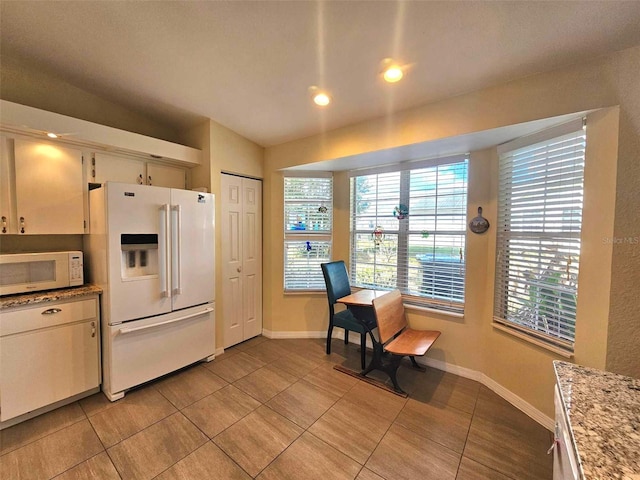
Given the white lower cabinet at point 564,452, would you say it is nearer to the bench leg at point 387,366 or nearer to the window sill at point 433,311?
the bench leg at point 387,366

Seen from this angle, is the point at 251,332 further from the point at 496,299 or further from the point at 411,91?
the point at 411,91

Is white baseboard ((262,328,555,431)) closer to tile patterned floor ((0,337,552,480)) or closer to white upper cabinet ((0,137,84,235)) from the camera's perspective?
tile patterned floor ((0,337,552,480))

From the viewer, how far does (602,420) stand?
89 cm

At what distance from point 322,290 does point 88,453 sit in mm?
2440

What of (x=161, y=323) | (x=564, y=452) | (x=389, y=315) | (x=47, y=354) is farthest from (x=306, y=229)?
(x=564, y=452)

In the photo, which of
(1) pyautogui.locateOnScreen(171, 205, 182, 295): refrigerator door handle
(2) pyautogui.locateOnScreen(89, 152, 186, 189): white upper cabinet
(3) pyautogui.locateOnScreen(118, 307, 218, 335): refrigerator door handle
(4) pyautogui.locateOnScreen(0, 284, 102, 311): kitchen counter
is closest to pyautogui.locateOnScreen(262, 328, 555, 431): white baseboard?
(3) pyautogui.locateOnScreen(118, 307, 218, 335): refrigerator door handle

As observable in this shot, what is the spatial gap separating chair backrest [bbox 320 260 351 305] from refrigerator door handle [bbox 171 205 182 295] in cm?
145

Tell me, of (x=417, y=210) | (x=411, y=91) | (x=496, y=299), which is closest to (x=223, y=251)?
(x=417, y=210)

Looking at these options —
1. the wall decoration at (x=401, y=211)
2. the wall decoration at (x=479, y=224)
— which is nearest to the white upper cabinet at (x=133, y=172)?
the wall decoration at (x=401, y=211)

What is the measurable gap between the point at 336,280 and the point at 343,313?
402mm

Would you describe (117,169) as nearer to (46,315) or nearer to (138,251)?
(138,251)

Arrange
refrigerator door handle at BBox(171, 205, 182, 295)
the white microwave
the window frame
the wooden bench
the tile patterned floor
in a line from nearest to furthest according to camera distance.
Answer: the tile patterned floor
the white microwave
the wooden bench
refrigerator door handle at BBox(171, 205, 182, 295)
the window frame

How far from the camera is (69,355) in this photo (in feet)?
6.83

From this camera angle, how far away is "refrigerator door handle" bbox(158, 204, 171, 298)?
232 cm
